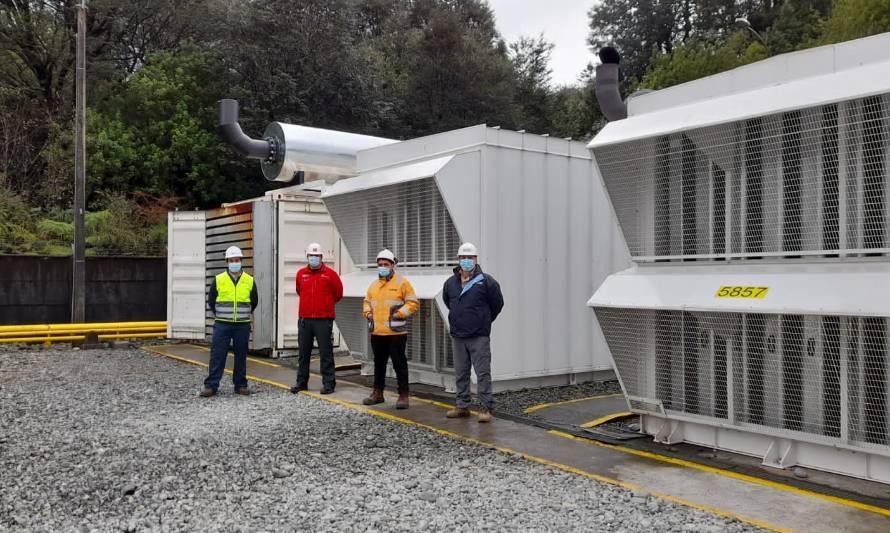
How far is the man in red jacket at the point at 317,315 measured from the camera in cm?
884

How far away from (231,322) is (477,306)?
3264 mm

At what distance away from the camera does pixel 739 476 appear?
17.3ft

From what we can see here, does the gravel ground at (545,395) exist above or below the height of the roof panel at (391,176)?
below

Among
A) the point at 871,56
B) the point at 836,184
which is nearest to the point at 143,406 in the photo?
the point at 836,184

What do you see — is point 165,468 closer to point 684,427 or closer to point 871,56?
point 684,427

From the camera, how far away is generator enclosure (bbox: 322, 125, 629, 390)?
27.2 feet

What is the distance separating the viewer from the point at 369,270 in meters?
9.77

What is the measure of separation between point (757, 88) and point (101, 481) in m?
5.52

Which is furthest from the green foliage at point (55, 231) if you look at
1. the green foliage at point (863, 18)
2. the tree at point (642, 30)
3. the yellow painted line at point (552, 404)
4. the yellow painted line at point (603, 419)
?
the tree at point (642, 30)

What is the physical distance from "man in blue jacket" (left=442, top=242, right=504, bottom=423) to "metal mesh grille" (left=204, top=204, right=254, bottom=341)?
5.64m

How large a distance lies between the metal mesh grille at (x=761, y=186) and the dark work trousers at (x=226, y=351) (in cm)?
479

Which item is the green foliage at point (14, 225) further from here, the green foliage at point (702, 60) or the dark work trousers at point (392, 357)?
the green foliage at point (702, 60)

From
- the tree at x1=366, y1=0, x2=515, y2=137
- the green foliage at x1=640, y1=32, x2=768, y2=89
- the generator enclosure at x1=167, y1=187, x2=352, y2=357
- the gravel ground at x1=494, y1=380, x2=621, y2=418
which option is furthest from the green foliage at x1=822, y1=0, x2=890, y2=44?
the generator enclosure at x1=167, y1=187, x2=352, y2=357

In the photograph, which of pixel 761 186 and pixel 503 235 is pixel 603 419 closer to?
pixel 503 235
